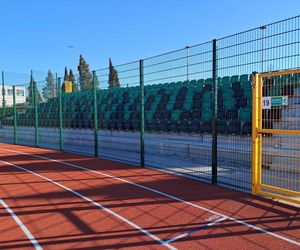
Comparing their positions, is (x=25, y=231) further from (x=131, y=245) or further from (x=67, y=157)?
(x=67, y=157)

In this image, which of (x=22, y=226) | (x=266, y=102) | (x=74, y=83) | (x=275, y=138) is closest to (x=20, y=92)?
(x=74, y=83)

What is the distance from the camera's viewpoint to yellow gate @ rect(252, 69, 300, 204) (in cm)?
657

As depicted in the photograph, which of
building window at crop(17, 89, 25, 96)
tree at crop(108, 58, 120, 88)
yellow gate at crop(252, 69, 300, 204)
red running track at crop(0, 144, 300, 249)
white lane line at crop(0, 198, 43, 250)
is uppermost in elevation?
building window at crop(17, 89, 25, 96)

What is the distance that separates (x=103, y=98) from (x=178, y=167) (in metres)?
13.1

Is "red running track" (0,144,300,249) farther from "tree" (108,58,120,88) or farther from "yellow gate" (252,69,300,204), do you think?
"tree" (108,58,120,88)

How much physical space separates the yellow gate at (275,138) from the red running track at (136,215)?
499 millimetres

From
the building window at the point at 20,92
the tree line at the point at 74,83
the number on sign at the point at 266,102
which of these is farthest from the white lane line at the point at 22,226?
the building window at the point at 20,92

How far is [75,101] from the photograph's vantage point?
62.2ft

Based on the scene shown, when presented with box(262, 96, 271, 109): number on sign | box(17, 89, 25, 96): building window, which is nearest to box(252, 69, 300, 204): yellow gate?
box(262, 96, 271, 109): number on sign

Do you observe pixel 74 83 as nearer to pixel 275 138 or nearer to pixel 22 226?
pixel 275 138

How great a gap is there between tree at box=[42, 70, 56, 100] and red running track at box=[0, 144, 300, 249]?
28.6 ft

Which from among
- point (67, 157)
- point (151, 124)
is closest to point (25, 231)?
point (67, 157)

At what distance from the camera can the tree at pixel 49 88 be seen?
56.0ft

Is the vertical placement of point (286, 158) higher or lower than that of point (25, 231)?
higher
